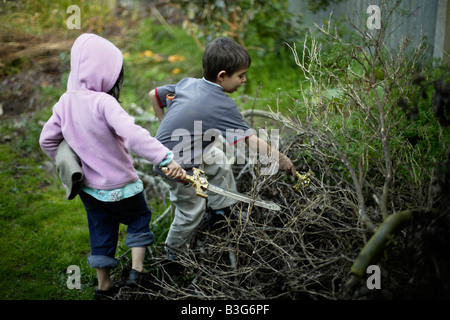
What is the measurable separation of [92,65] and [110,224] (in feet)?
3.22

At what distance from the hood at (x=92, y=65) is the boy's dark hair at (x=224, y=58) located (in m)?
0.60

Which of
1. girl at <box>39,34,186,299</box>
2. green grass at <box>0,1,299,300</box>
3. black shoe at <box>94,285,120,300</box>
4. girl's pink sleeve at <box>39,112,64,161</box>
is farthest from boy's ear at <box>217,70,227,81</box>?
black shoe at <box>94,285,120,300</box>

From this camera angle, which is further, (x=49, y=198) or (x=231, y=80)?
(x=49, y=198)

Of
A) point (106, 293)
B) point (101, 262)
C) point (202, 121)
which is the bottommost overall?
point (106, 293)

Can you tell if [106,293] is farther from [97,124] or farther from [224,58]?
[224,58]

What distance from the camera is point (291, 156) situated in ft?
10.6

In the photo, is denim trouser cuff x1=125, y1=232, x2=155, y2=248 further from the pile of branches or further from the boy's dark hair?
the boy's dark hair

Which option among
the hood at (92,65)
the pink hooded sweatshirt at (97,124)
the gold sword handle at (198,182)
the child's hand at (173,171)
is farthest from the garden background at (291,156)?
the hood at (92,65)

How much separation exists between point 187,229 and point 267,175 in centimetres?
66

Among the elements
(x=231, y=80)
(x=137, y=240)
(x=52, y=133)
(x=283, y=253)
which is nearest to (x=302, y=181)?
(x=283, y=253)

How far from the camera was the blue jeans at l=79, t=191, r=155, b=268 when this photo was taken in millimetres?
2541

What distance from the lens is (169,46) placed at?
7.68 m

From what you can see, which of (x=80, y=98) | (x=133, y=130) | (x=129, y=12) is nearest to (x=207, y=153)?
(x=133, y=130)
